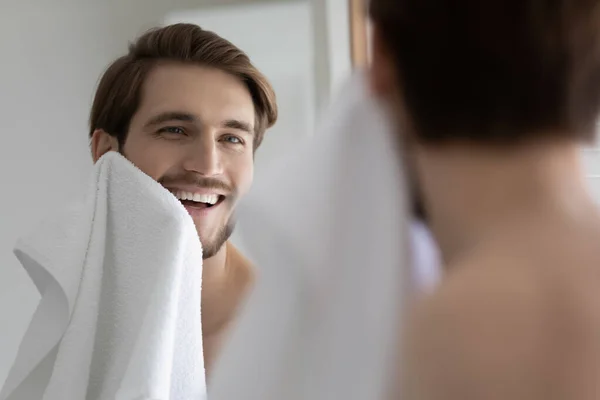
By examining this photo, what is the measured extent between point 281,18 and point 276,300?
110 centimetres

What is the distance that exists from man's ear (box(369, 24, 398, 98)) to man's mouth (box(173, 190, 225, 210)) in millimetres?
602

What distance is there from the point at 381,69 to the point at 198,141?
2.00ft

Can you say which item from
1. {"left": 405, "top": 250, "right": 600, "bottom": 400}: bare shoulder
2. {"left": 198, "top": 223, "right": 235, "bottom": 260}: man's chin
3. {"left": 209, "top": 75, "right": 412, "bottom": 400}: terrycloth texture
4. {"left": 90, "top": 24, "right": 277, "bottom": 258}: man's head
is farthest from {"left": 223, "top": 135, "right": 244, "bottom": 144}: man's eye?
{"left": 405, "top": 250, "right": 600, "bottom": 400}: bare shoulder

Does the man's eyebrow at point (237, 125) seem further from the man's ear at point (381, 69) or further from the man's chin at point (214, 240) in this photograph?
the man's ear at point (381, 69)

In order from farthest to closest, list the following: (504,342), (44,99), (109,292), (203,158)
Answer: (44,99)
(203,158)
(109,292)
(504,342)

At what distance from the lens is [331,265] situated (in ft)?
1.31

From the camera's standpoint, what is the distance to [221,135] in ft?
3.21

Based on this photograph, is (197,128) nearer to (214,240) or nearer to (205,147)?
(205,147)

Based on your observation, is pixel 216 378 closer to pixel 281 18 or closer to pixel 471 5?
pixel 471 5

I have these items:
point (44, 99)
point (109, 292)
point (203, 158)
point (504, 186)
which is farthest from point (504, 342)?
point (44, 99)

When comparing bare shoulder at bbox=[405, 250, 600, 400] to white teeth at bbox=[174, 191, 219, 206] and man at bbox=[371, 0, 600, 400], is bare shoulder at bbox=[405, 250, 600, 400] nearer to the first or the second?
man at bbox=[371, 0, 600, 400]

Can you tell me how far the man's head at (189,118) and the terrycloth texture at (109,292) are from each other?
159 millimetres

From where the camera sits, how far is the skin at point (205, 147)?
95 centimetres

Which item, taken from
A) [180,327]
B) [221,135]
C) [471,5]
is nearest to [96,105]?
[221,135]
